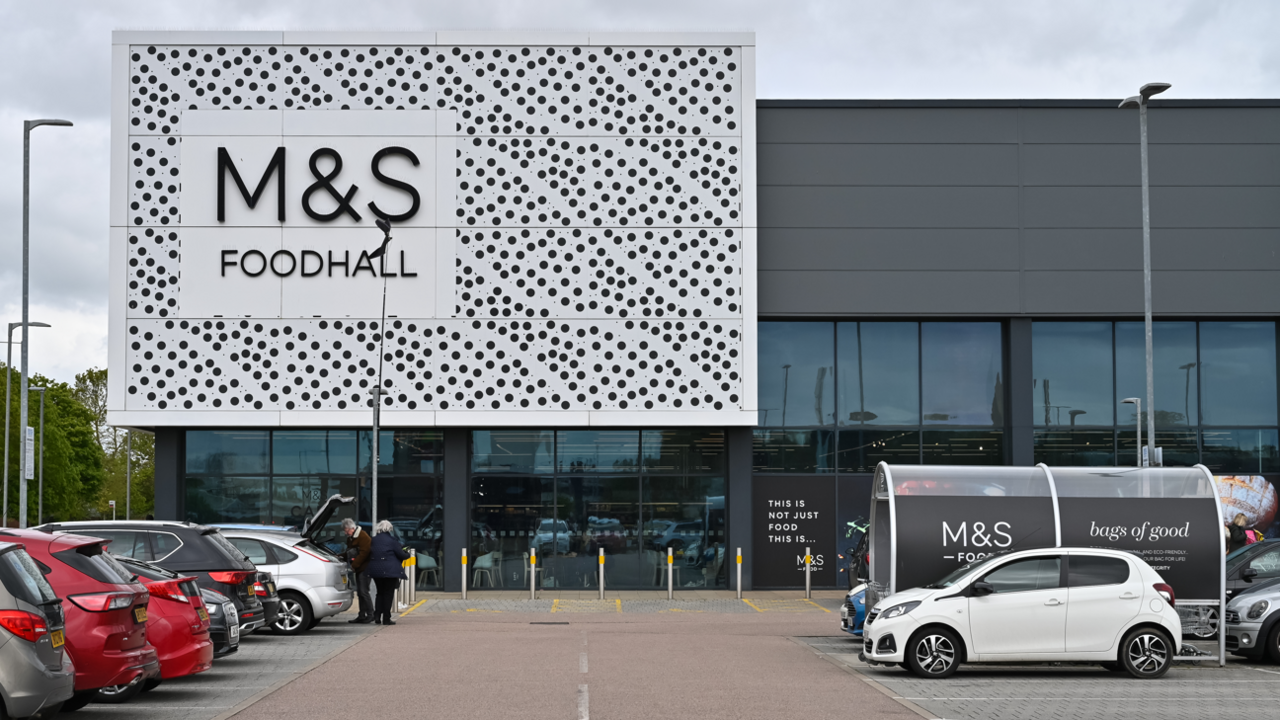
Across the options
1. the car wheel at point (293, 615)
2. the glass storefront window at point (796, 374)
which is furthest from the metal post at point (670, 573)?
the car wheel at point (293, 615)

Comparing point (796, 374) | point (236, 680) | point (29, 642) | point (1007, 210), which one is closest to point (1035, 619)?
point (236, 680)

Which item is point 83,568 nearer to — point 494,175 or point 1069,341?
point 494,175

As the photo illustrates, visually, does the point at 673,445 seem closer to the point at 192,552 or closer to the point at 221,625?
the point at 192,552

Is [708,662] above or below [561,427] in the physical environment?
below

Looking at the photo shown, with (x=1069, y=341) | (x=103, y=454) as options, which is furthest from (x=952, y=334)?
(x=103, y=454)

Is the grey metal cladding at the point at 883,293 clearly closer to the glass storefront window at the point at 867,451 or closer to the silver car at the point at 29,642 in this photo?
the glass storefront window at the point at 867,451

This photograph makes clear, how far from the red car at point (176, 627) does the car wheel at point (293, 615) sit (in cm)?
784

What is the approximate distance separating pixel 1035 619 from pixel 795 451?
1769 cm

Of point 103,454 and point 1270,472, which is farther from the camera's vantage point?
point 103,454

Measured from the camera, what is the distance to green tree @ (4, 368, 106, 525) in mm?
72625

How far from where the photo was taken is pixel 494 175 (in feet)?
107

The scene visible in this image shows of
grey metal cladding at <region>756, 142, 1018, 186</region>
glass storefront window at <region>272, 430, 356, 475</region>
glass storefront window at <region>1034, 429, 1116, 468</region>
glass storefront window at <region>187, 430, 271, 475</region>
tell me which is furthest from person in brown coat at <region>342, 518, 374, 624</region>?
glass storefront window at <region>1034, 429, 1116, 468</region>

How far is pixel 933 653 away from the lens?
52.5 ft

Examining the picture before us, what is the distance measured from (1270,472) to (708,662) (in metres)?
21.8
